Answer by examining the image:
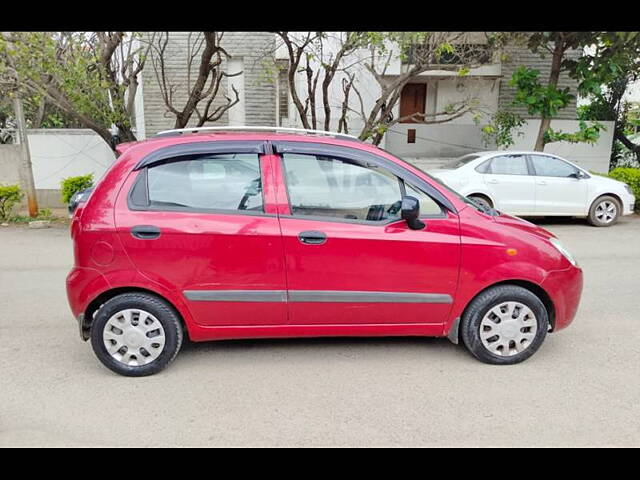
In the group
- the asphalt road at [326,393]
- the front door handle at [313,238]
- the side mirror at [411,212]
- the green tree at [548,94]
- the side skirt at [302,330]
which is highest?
the green tree at [548,94]

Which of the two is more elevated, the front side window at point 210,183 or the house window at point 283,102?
the house window at point 283,102

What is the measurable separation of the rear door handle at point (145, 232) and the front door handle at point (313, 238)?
1.04 m

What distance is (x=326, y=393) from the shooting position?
345 centimetres

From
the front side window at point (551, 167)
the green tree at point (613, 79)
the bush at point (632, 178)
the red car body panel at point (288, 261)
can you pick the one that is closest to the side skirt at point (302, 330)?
the red car body panel at point (288, 261)

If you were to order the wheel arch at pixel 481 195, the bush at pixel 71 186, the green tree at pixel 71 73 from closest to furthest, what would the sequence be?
the green tree at pixel 71 73 < the wheel arch at pixel 481 195 < the bush at pixel 71 186

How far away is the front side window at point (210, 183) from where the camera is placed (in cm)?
365

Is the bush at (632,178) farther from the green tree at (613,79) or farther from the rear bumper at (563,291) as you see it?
the rear bumper at (563,291)

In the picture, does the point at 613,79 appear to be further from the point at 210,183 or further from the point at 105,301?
the point at 105,301

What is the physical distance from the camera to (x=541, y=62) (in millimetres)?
14117

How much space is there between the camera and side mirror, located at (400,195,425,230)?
11.5 ft

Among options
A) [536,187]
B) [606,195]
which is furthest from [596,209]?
[536,187]

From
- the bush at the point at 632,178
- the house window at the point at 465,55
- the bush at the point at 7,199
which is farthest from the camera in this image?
the house window at the point at 465,55
